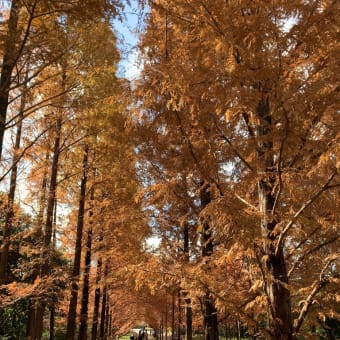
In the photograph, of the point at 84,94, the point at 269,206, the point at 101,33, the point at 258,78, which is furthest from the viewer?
the point at 101,33

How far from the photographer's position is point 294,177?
3285 millimetres

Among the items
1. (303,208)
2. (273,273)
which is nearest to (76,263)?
(273,273)

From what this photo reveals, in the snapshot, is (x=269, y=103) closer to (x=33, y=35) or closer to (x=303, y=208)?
(x=303, y=208)

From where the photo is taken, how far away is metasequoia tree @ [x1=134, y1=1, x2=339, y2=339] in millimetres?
3045

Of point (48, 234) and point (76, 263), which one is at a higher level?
point (48, 234)

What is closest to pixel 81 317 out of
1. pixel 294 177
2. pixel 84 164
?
pixel 84 164

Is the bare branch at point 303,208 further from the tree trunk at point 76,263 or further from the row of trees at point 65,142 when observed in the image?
the tree trunk at point 76,263

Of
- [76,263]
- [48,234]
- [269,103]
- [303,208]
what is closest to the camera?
[303,208]

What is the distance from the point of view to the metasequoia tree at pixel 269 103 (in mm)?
3045

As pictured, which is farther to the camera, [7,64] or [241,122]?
[241,122]

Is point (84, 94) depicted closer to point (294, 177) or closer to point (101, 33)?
point (101, 33)

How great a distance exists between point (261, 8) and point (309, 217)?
2143 millimetres

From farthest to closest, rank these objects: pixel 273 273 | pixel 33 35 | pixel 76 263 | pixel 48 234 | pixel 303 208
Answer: pixel 76 263
pixel 48 234
pixel 33 35
pixel 273 273
pixel 303 208

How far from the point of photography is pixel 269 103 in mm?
3500
